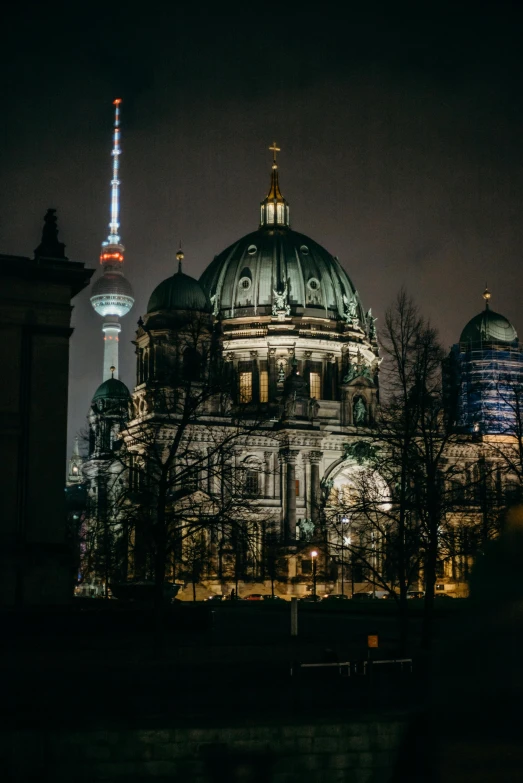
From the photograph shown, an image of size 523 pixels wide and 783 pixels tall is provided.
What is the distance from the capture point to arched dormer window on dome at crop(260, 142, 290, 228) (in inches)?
5679

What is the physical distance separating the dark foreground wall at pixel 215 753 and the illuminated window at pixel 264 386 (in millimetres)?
99332

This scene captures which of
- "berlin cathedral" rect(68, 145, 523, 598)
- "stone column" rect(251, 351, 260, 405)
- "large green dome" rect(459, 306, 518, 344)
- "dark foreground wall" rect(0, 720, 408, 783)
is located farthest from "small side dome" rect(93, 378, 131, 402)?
"dark foreground wall" rect(0, 720, 408, 783)

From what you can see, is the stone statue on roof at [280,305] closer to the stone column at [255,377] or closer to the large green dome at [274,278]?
the large green dome at [274,278]

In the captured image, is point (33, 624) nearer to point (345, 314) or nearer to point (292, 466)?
point (292, 466)

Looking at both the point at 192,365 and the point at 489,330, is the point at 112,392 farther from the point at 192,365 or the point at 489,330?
the point at 192,365

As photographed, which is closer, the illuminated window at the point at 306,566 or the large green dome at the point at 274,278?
the illuminated window at the point at 306,566

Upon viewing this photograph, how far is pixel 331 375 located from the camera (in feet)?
433

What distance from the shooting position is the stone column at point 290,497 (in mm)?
113438

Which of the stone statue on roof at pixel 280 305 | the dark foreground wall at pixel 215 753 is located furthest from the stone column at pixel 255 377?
the dark foreground wall at pixel 215 753

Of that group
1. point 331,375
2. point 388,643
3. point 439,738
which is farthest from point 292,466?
point 439,738

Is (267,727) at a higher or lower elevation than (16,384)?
lower

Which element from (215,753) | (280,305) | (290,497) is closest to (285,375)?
(280,305)

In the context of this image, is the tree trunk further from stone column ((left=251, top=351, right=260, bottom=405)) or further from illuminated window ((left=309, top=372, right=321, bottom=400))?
illuminated window ((left=309, top=372, right=321, bottom=400))

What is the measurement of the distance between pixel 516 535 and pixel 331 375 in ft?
372
